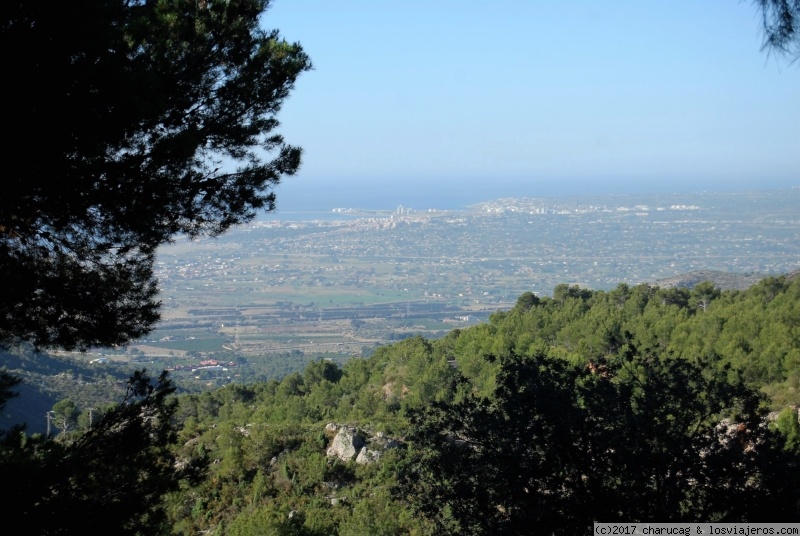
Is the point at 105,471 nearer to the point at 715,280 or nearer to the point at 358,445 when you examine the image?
the point at 358,445

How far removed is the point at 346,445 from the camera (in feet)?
45.5

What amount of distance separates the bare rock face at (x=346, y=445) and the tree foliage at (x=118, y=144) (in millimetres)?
9009

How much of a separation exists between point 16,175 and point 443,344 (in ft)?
67.9

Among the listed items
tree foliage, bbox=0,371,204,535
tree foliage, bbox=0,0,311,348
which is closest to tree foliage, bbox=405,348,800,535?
tree foliage, bbox=0,371,204,535

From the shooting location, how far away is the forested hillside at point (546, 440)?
A: 5.50m

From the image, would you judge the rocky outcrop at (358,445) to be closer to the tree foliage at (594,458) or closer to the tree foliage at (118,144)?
the tree foliage at (594,458)

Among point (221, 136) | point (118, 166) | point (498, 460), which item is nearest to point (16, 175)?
point (118, 166)

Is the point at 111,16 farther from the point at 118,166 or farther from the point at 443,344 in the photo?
the point at 443,344

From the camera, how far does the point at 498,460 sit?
5.69 meters

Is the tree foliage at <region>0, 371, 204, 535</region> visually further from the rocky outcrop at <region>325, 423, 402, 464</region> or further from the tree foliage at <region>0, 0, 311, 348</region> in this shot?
the rocky outcrop at <region>325, 423, 402, 464</region>

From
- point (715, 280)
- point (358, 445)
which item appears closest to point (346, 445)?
point (358, 445)

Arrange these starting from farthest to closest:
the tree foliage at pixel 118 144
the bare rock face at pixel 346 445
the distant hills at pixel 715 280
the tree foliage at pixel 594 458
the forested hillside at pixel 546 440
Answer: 1. the distant hills at pixel 715 280
2. the bare rock face at pixel 346 445
3. the forested hillside at pixel 546 440
4. the tree foliage at pixel 594 458
5. the tree foliage at pixel 118 144

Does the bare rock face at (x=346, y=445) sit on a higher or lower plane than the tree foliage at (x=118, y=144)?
lower

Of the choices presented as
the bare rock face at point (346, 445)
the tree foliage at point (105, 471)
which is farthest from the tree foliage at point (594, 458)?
the bare rock face at point (346, 445)
